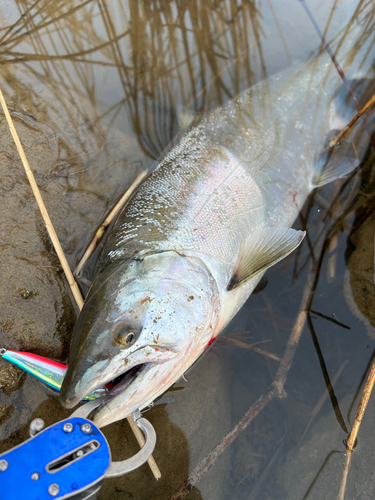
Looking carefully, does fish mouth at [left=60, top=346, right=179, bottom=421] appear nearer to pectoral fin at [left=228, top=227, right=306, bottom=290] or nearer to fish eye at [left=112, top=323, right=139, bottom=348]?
fish eye at [left=112, top=323, right=139, bottom=348]

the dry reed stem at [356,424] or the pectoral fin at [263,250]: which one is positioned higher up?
the pectoral fin at [263,250]

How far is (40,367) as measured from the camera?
84.0 inches

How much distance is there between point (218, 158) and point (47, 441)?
2361 mm

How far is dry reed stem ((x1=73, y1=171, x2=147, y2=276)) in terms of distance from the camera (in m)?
2.77

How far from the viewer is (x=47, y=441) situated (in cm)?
155

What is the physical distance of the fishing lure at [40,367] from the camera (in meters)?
2.12

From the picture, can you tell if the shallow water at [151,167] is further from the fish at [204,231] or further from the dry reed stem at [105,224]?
the fish at [204,231]

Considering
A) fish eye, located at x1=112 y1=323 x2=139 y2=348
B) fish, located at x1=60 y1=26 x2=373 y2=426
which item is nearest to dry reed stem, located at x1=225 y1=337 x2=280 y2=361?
fish, located at x1=60 y1=26 x2=373 y2=426

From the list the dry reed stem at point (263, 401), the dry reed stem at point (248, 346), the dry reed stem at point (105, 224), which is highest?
the dry reed stem at point (105, 224)

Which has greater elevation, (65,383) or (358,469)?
(65,383)

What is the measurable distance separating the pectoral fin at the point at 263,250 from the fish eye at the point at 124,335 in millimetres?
868

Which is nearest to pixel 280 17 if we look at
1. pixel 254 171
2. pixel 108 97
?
pixel 108 97

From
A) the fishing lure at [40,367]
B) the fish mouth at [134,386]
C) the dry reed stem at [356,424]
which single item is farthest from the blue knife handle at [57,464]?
the dry reed stem at [356,424]

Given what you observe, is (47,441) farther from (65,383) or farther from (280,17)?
(280,17)
